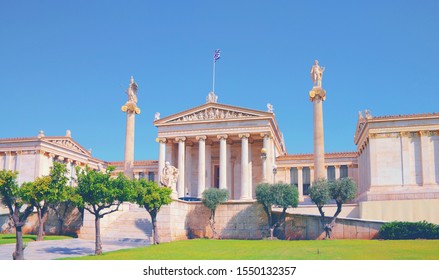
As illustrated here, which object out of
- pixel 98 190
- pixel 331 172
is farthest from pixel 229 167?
pixel 98 190

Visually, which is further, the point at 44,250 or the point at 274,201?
the point at 274,201

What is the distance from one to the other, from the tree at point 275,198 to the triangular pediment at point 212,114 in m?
17.2

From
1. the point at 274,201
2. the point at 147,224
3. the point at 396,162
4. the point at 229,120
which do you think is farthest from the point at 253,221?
the point at 229,120

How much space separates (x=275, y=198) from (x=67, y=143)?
36.9 metres

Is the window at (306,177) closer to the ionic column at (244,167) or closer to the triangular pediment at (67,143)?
the ionic column at (244,167)

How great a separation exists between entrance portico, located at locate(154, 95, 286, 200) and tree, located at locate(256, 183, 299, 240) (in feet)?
44.3

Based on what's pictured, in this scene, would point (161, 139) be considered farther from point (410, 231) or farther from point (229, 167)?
point (410, 231)

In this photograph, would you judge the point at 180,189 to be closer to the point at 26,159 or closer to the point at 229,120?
the point at 229,120

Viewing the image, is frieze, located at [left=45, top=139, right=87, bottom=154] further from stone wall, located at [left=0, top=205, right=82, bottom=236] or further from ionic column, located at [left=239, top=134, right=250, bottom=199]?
ionic column, located at [left=239, top=134, right=250, bottom=199]

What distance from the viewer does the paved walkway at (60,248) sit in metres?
25.1

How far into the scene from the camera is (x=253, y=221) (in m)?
38.5

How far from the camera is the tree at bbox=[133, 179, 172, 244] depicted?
99.6 ft

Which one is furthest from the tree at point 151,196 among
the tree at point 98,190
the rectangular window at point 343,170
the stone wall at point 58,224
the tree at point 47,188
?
the rectangular window at point 343,170
